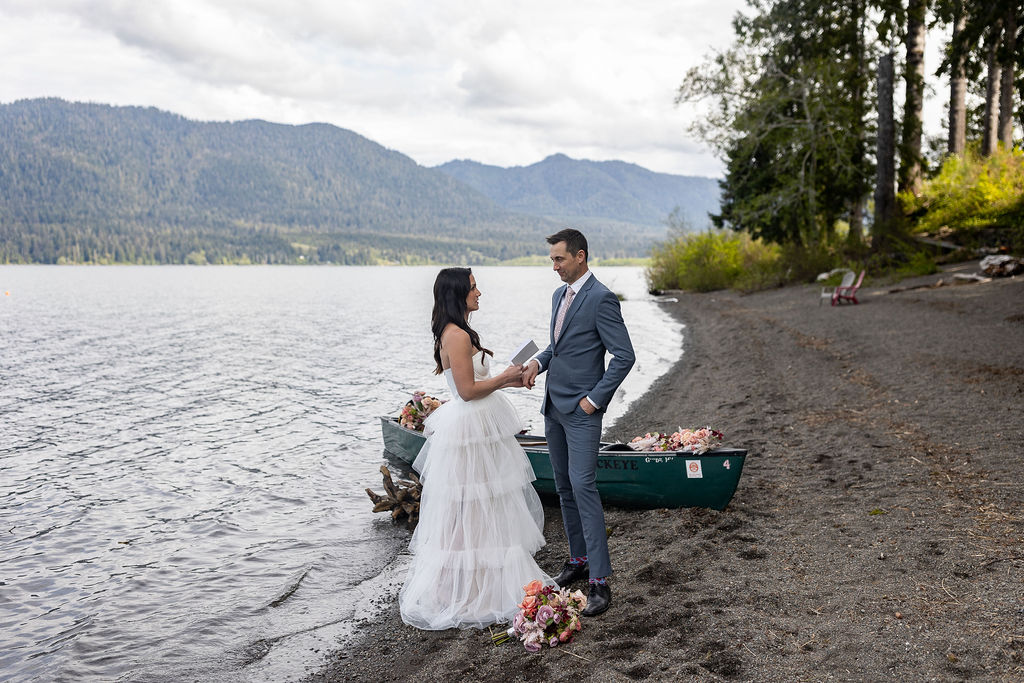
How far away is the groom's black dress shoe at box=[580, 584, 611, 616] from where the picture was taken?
5367 mm

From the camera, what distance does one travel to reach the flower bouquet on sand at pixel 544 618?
5.05m

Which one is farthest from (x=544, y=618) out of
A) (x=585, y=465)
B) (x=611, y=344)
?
(x=611, y=344)

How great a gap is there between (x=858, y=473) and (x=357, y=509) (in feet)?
21.2

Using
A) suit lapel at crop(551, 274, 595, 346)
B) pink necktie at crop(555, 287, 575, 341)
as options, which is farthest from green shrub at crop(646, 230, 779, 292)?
suit lapel at crop(551, 274, 595, 346)

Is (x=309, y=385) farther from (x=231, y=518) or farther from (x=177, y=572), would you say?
(x=177, y=572)

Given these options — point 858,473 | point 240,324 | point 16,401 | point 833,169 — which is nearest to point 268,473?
point 858,473

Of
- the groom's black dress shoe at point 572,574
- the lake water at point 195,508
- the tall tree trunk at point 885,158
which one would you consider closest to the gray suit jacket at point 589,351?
the groom's black dress shoe at point 572,574

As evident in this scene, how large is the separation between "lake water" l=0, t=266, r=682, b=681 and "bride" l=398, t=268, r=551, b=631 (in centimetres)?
142

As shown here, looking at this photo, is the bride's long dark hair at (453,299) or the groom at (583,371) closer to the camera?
the groom at (583,371)

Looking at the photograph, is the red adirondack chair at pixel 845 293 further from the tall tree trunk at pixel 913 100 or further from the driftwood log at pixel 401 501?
the driftwood log at pixel 401 501

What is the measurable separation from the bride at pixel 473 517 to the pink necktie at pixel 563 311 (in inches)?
24.4

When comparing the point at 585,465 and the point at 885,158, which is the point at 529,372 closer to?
the point at 585,465

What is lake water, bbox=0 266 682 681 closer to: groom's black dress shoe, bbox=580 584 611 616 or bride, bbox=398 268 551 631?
bride, bbox=398 268 551 631

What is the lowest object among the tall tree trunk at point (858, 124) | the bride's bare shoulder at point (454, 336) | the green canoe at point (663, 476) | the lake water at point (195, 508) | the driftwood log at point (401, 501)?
the lake water at point (195, 508)
